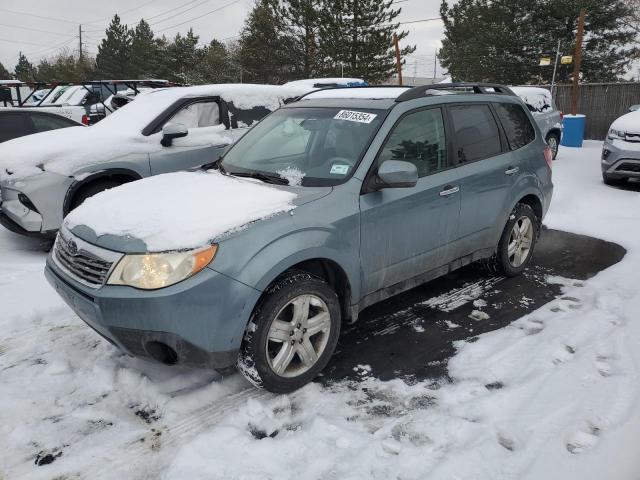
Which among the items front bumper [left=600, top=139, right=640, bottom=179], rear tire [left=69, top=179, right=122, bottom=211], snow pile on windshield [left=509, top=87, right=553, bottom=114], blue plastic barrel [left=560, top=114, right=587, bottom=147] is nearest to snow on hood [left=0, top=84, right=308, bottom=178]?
rear tire [left=69, top=179, right=122, bottom=211]

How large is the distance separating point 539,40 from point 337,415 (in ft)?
87.8

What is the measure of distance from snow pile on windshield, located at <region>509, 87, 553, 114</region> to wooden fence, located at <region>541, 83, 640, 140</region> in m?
6.56

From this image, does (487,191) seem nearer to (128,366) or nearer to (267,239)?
(267,239)

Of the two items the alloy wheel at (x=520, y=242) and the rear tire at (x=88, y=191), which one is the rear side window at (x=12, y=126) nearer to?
the rear tire at (x=88, y=191)

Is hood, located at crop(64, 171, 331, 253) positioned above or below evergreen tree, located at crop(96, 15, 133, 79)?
below

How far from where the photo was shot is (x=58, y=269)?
3.02 m

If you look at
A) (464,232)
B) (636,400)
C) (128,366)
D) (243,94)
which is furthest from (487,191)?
(243,94)

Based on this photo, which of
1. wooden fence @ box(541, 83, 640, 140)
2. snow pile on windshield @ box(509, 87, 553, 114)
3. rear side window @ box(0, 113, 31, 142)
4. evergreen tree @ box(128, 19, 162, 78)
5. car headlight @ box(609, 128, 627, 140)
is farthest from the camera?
evergreen tree @ box(128, 19, 162, 78)

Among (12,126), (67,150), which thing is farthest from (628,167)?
(12,126)

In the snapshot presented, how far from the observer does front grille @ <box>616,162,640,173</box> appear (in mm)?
8492

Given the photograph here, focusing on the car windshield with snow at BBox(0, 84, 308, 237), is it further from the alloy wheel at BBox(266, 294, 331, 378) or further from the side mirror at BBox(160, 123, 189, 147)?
the alloy wheel at BBox(266, 294, 331, 378)

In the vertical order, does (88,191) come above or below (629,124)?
below

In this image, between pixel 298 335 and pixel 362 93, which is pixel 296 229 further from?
pixel 362 93

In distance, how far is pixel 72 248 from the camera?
294 centimetres
